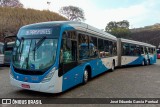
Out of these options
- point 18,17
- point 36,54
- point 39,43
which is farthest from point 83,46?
point 18,17

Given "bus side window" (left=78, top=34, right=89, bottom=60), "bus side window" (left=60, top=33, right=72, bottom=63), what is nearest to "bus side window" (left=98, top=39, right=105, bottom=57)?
"bus side window" (left=78, top=34, right=89, bottom=60)

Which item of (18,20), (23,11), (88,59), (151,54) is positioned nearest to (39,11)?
(23,11)

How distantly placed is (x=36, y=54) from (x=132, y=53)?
14.4 meters

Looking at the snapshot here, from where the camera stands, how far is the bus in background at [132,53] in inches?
701

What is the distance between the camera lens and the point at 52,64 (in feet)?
21.5

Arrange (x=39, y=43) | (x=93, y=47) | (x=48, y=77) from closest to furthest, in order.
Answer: (x=48, y=77) < (x=39, y=43) < (x=93, y=47)

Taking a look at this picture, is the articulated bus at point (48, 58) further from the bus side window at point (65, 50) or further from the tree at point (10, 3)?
the tree at point (10, 3)

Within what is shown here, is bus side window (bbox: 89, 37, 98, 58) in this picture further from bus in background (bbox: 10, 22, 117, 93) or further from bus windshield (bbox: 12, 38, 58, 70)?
bus windshield (bbox: 12, 38, 58, 70)

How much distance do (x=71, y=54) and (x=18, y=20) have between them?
2472 centimetres

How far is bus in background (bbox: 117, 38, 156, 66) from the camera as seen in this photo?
17812 mm

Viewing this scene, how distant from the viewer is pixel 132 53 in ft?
63.8

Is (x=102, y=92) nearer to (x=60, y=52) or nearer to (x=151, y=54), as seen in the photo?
(x=60, y=52)

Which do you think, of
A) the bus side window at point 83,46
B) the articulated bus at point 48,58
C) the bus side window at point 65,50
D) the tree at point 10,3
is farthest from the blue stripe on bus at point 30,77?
the tree at point 10,3

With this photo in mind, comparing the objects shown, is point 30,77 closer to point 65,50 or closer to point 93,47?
point 65,50
